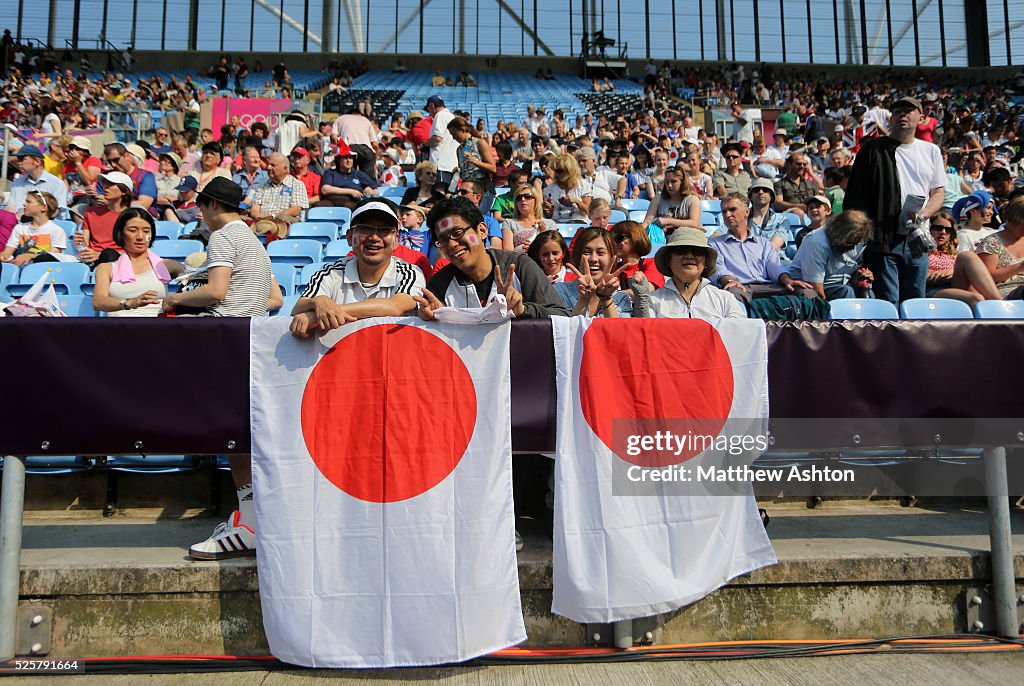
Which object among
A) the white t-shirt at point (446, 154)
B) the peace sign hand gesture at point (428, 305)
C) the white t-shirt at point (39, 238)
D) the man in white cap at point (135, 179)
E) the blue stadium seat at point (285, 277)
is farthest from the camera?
the white t-shirt at point (446, 154)

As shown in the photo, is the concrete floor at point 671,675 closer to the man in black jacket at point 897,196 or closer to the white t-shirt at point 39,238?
the man in black jacket at point 897,196

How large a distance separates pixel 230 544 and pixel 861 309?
12.6 feet

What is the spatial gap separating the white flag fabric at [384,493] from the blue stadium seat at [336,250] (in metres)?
4.13

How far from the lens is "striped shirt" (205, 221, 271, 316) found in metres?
3.67

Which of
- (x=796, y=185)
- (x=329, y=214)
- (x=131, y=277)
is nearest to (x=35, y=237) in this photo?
(x=329, y=214)

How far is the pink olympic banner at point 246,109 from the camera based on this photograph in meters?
17.3

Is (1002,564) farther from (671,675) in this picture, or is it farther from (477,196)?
(477,196)

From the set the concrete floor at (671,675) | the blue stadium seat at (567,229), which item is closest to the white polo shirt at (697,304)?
the concrete floor at (671,675)

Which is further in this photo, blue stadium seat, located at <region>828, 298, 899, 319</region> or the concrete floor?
blue stadium seat, located at <region>828, 298, 899, 319</region>

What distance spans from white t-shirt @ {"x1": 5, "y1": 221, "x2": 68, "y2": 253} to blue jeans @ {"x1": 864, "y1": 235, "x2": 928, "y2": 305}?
294 inches

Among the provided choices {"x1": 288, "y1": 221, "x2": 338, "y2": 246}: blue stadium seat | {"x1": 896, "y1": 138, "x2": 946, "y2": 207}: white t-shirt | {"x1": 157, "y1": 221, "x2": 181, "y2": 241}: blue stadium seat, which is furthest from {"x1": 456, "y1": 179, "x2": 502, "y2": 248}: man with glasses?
{"x1": 896, "y1": 138, "x2": 946, "y2": 207}: white t-shirt

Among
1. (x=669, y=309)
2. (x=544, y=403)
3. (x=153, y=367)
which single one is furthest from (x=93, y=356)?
(x=669, y=309)

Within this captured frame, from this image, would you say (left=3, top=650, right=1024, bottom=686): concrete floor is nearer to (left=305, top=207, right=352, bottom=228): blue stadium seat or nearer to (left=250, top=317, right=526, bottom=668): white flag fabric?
(left=250, top=317, right=526, bottom=668): white flag fabric

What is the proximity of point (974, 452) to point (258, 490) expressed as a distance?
3.41 metres
